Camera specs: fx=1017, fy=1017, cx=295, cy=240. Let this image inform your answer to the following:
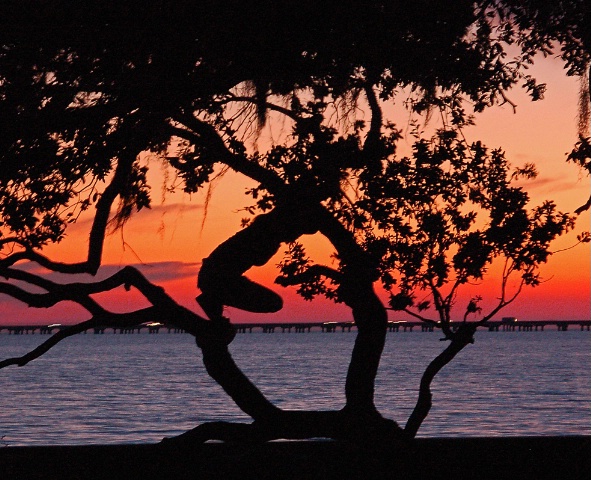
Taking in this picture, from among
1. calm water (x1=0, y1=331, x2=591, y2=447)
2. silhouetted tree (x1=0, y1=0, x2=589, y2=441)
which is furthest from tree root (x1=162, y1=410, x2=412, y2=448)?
calm water (x1=0, y1=331, x2=591, y2=447)

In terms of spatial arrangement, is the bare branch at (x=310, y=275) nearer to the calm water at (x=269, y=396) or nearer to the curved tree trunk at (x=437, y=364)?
the curved tree trunk at (x=437, y=364)

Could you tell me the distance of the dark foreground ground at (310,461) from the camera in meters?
11.8

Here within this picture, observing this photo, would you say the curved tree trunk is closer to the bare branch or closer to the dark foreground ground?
the dark foreground ground

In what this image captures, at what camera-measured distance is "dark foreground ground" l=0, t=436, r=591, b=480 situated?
11789 millimetres

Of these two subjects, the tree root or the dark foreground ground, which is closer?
the tree root

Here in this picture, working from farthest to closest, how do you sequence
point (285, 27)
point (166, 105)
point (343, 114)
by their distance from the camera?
point (343, 114) < point (166, 105) < point (285, 27)

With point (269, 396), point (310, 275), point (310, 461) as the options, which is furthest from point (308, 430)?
point (269, 396)

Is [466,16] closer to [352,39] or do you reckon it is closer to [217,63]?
[352,39]

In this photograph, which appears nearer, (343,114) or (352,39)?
(352,39)

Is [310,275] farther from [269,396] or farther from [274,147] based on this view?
[269,396]

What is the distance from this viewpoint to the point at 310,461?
12.3 meters

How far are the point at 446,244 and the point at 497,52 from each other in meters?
2.38

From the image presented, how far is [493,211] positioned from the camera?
12.2 meters

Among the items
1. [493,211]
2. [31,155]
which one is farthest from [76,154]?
[493,211]
